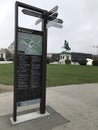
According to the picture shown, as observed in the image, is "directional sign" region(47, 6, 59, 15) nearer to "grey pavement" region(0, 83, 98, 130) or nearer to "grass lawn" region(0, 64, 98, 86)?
"grey pavement" region(0, 83, 98, 130)

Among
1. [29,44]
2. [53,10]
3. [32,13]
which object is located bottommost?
[29,44]

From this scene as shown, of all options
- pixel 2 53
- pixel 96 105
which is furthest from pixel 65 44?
pixel 96 105

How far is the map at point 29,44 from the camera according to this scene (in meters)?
4.35

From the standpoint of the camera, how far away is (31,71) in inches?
181

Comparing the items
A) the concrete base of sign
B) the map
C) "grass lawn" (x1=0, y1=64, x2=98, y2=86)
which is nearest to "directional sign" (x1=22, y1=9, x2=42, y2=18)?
the map

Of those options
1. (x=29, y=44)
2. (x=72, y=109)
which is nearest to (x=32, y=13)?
(x=29, y=44)

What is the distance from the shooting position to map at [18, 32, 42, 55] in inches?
171

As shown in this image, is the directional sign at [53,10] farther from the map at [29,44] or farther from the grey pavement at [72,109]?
the grey pavement at [72,109]

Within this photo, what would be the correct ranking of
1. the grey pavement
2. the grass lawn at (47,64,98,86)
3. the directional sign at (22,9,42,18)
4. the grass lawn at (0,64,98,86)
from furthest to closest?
the grass lawn at (47,64,98,86) → the grass lawn at (0,64,98,86) → the directional sign at (22,9,42,18) → the grey pavement

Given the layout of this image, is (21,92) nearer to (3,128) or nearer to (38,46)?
(3,128)

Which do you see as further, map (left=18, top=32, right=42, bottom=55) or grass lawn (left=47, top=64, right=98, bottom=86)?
grass lawn (left=47, top=64, right=98, bottom=86)

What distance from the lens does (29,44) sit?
4543 millimetres

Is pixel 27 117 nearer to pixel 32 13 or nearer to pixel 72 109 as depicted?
pixel 72 109

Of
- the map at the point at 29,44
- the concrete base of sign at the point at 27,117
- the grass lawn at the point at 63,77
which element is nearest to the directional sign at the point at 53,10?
the map at the point at 29,44
